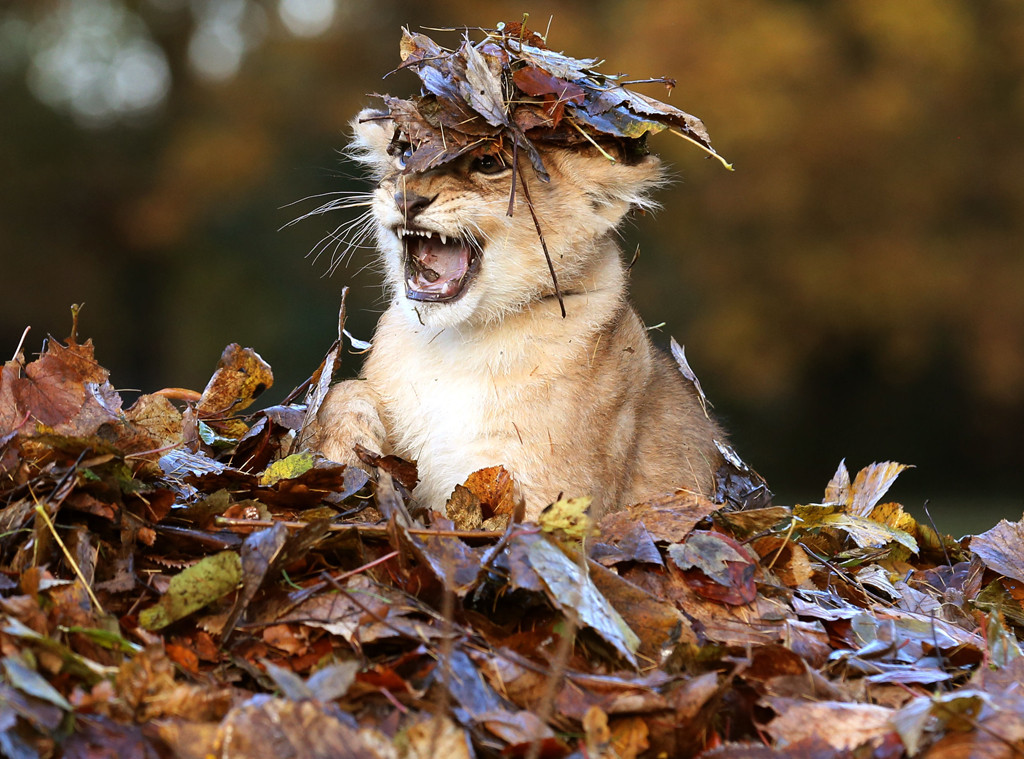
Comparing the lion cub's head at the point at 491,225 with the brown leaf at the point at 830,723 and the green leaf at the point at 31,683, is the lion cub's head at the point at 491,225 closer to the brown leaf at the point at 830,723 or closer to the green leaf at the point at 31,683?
the brown leaf at the point at 830,723

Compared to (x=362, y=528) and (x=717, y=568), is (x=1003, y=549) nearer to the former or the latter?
(x=717, y=568)

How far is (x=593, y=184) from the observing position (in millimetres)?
4762

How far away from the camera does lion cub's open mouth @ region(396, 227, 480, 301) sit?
4.58m

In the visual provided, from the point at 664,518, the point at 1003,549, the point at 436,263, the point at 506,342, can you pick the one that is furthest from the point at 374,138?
the point at 1003,549

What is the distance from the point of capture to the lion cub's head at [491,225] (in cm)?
442

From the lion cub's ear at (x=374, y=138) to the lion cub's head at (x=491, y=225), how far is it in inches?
11.1

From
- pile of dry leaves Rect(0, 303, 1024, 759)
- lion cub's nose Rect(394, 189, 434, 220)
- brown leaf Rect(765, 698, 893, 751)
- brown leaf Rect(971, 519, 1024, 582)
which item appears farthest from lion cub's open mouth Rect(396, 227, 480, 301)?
brown leaf Rect(765, 698, 893, 751)

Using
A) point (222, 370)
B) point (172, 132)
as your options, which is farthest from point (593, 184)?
point (172, 132)

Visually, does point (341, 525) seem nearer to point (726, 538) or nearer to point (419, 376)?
point (726, 538)

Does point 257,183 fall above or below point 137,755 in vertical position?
below

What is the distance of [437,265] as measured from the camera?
469 centimetres

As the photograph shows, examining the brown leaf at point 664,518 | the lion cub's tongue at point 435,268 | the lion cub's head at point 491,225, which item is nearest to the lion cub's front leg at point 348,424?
the lion cub's head at point 491,225

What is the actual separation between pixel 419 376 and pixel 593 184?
3.47 feet

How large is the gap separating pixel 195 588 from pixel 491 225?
206cm
